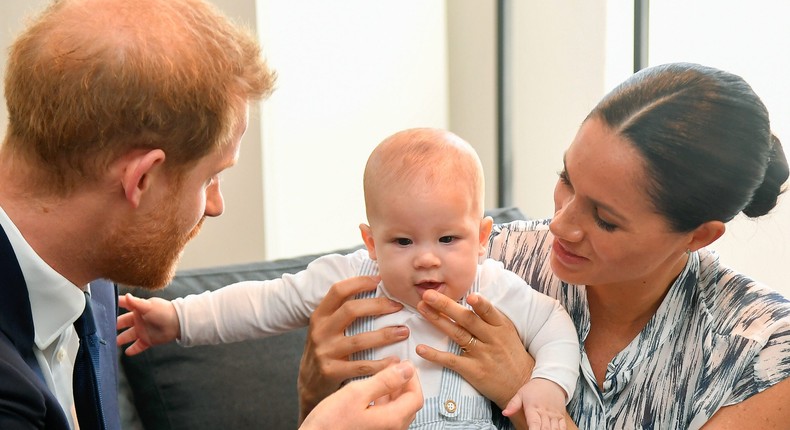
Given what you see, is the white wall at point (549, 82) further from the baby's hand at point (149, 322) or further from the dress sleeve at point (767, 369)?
the baby's hand at point (149, 322)

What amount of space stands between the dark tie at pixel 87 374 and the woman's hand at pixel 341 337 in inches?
16.7

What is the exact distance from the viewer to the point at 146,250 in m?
1.59

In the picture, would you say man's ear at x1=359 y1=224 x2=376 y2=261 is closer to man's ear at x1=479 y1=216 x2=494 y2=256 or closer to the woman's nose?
man's ear at x1=479 y1=216 x2=494 y2=256

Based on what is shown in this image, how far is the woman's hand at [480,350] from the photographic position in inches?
68.8

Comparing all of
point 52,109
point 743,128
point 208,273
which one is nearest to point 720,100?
point 743,128

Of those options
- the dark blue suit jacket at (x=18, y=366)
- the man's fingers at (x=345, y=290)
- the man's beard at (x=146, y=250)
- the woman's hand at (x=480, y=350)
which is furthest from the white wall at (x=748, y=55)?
the dark blue suit jacket at (x=18, y=366)

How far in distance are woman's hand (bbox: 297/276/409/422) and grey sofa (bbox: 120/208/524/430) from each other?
0.40m

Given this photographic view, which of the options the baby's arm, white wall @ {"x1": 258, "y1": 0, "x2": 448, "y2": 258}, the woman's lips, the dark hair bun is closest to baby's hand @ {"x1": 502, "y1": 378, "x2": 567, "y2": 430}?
the baby's arm

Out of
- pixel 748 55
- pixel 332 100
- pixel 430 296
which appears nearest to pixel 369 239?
pixel 430 296

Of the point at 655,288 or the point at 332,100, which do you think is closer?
the point at 655,288

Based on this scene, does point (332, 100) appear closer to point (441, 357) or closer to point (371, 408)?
point (441, 357)

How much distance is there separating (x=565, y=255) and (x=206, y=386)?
98cm

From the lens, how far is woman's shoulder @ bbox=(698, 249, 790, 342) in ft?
5.54

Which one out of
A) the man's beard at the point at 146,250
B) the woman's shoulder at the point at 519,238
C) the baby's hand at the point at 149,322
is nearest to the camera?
the man's beard at the point at 146,250
